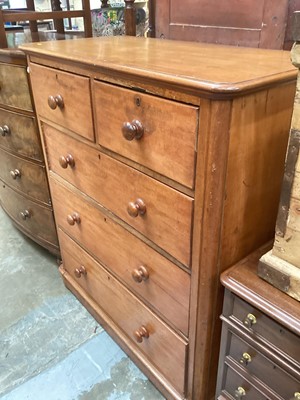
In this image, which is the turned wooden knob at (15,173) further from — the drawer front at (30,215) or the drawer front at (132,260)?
the drawer front at (132,260)

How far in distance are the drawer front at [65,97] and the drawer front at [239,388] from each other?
0.77 m

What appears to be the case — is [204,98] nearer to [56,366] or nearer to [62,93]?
[62,93]

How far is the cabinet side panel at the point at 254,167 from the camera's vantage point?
0.73m

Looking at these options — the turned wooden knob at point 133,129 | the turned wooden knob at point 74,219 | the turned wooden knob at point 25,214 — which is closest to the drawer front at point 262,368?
the turned wooden knob at point 133,129

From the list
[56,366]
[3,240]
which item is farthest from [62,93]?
[3,240]

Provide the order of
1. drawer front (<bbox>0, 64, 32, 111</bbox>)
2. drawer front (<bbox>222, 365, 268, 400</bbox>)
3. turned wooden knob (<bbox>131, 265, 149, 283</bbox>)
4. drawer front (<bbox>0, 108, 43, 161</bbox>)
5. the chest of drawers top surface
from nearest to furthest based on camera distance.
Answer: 1. the chest of drawers top surface
2. drawer front (<bbox>222, 365, 268, 400</bbox>)
3. turned wooden knob (<bbox>131, 265, 149, 283</bbox>)
4. drawer front (<bbox>0, 64, 32, 111</bbox>)
5. drawer front (<bbox>0, 108, 43, 161</bbox>)

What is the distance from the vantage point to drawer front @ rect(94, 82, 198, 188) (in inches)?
29.1

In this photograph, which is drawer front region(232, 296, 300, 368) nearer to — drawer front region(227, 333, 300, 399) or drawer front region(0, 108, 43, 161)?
drawer front region(227, 333, 300, 399)

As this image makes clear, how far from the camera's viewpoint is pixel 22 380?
1302 millimetres

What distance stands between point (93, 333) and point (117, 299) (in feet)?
0.97

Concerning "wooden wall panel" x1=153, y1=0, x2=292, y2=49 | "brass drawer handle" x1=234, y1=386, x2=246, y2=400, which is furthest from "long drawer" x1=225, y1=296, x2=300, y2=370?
"wooden wall panel" x1=153, y1=0, x2=292, y2=49

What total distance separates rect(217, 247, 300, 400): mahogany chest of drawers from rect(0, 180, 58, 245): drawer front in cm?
106

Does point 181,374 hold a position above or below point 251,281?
below

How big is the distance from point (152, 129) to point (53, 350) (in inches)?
40.6
